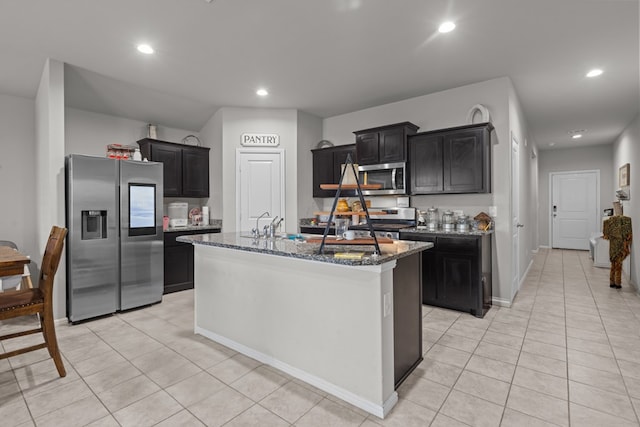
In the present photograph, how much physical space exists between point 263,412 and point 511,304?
11.3 ft

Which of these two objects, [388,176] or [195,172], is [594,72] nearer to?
[388,176]

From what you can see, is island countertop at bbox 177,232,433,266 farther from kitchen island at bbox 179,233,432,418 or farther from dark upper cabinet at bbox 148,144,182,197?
dark upper cabinet at bbox 148,144,182,197

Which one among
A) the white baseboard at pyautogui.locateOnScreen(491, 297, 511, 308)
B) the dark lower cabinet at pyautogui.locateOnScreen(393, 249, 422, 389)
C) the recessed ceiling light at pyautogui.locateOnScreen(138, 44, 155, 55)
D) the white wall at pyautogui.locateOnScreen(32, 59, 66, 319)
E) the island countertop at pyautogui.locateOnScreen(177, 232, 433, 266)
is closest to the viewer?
the island countertop at pyautogui.locateOnScreen(177, 232, 433, 266)

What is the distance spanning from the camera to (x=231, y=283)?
2.83 m

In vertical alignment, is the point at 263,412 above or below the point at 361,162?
below

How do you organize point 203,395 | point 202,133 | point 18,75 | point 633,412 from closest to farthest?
point 633,412 → point 203,395 → point 18,75 → point 202,133

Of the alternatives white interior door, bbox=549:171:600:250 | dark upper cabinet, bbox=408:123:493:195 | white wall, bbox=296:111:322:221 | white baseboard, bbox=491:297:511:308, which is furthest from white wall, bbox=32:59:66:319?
white interior door, bbox=549:171:600:250

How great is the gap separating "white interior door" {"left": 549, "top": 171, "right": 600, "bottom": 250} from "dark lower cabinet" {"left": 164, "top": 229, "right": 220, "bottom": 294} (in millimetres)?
9332

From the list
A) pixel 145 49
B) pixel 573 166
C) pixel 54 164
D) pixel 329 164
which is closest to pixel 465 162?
pixel 329 164

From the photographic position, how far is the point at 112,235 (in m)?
3.74

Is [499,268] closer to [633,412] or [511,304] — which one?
[511,304]

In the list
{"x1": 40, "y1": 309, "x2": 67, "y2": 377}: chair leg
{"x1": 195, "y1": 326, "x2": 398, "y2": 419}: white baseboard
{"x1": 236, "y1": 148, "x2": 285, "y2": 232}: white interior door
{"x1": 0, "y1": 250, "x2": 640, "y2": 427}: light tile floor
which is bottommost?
{"x1": 0, "y1": 250, "x2": 640, "y2": 427}: light tile floor

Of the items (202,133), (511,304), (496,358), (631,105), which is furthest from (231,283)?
(631,105)

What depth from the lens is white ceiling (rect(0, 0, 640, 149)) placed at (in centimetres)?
264
